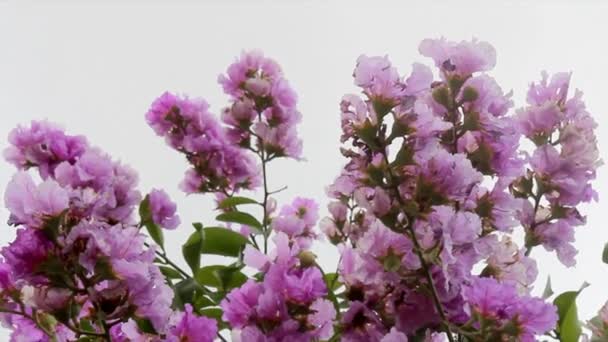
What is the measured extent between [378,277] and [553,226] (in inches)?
7.5

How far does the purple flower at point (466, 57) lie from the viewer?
52cm

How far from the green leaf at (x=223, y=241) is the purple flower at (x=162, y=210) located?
0.04 meters

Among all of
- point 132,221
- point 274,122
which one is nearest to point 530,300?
point 132,221

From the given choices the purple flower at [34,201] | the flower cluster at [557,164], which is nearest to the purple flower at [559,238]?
the flower cluster at [557,164]

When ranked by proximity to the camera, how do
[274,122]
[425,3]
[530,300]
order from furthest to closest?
[425,3] < [274,122] < [530,300]

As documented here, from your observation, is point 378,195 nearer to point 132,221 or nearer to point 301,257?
point 301,257

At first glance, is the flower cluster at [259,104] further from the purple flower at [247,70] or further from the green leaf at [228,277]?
the green leaf at [228,277]

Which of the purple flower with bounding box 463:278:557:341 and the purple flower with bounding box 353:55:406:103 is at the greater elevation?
the purple flower with bounding box 353:55:406:103

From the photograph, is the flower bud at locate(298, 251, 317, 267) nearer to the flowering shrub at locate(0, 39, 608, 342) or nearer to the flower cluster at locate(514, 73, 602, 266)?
the flowering shrub at locate(0, 39, 608, 342)

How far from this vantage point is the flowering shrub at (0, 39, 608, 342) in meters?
0.44

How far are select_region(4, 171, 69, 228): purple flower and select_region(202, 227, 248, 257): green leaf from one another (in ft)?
0.93

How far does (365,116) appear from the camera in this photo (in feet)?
1.57

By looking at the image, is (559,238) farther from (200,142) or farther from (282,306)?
(200,142)

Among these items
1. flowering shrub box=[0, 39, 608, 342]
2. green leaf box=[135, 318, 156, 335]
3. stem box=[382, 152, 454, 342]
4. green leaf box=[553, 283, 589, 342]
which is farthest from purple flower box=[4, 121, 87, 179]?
green leaf box=[553, 283, 589, 342]
